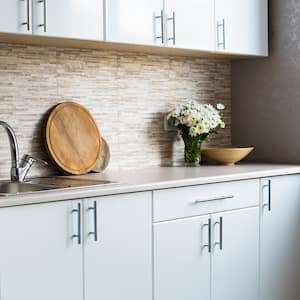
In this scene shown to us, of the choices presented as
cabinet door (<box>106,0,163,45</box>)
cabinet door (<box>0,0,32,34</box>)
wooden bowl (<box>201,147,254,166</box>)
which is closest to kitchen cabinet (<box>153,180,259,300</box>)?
wooden bowl (<box>201,147,254,166</box>)

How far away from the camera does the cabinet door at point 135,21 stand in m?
3.33

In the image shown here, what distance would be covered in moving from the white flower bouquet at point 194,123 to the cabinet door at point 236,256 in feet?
1.83

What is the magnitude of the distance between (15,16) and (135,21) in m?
0.69

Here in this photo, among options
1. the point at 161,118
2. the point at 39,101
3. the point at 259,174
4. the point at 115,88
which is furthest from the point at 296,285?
the point at 39,101

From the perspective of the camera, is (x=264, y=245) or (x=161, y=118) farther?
(x=161, y=118)

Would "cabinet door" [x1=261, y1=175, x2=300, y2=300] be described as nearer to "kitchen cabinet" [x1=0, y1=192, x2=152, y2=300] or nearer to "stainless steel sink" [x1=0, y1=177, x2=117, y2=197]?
"kitchen cabinet" [x1=0, y1=192, x2=152, y2=300]

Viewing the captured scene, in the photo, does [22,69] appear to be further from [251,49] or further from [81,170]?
[251,49]

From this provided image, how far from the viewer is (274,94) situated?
419 cm

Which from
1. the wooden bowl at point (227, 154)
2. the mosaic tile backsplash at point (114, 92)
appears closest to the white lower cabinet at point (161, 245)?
the wooden bowl at point (227, 154)

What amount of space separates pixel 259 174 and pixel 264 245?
0.39m

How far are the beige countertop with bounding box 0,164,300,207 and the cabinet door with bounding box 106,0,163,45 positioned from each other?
0.66 meters

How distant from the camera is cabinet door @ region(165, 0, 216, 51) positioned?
11.8 ft

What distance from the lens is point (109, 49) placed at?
3.71 metres

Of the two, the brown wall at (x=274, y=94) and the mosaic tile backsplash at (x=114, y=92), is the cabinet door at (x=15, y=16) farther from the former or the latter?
the brown wall at (x=274, y=94)
